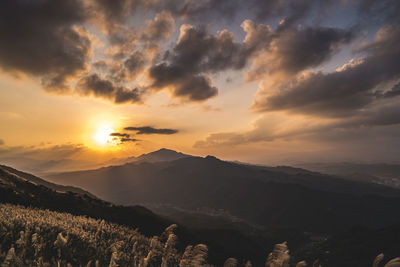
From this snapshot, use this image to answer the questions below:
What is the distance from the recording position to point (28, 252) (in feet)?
24.0

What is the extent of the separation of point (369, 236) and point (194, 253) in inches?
8987

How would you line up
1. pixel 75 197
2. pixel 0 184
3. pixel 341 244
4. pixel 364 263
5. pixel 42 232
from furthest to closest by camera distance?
pixel 341 244, pixel 364 263, pixel 75 197, pixel 0 184, pixel 42 232

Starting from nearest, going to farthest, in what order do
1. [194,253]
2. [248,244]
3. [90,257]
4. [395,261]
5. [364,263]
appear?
1. [395,261]
2. [194,253]
3. [90,257]
4. [364,263]
5. [248,244]

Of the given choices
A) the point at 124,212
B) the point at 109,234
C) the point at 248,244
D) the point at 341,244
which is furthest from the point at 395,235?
the point at 109,234

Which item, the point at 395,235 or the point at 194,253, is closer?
the point at 194,253

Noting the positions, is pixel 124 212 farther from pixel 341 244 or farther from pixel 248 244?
pixel 341 244

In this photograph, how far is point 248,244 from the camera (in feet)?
510

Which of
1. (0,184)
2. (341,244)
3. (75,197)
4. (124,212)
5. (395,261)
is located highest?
(395,261)

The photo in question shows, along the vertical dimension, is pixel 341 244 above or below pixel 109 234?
below

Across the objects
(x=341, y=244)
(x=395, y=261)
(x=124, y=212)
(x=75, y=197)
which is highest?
(x=395, y=261)

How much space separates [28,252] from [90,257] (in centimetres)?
191

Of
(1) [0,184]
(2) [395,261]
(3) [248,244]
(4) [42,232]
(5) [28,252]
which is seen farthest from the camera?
(3) [248,244]

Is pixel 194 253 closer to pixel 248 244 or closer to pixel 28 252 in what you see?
pixel 28 252

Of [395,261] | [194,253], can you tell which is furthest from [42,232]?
[395,261]
